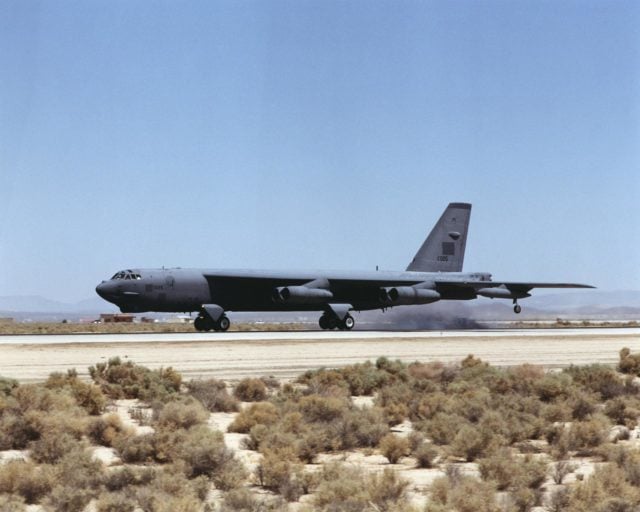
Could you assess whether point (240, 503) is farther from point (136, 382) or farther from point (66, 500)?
point (136, 382)

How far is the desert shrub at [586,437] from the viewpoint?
13.5 meters

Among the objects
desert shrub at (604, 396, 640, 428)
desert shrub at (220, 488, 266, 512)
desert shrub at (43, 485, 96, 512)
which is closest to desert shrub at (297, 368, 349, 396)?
desert shrub at (604, 396, 640, 428)

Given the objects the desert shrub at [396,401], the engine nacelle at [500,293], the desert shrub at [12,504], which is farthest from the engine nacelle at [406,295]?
the desert shrub at [12,504]

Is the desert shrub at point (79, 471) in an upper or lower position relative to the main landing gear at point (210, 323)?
lower

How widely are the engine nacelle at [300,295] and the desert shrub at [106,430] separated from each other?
112 ft

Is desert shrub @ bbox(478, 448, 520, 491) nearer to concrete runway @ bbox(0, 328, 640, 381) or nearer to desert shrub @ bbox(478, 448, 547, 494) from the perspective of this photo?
desert shrub @ bbox(478, 448, 547, 494)

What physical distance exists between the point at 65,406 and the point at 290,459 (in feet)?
18.5

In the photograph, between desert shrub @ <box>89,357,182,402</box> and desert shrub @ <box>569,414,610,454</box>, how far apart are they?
8.33 meters

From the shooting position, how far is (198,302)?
154ft

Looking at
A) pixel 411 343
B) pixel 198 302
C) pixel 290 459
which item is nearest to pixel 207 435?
pixel 290 459

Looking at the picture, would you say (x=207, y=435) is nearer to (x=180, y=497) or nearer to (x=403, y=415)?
(x=180, y=497)

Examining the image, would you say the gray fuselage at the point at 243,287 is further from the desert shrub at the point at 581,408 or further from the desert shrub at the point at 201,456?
the desert shrub at the point at 201,456

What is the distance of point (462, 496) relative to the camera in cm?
933

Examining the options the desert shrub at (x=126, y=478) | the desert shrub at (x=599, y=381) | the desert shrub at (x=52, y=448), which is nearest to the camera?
the desert shrub at (x=126, y=478)
